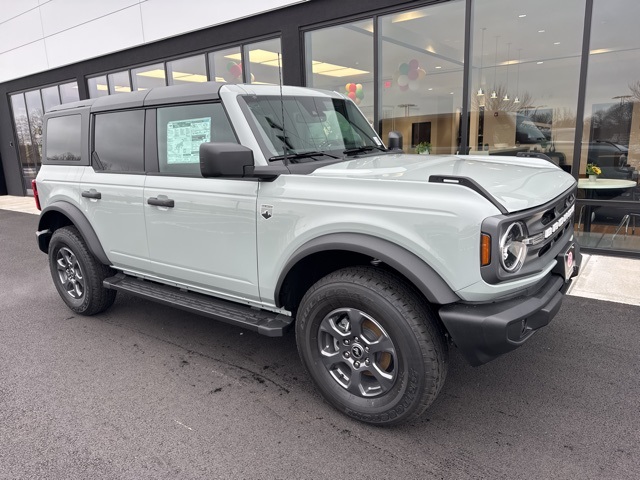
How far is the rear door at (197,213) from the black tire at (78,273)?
0.92 metres

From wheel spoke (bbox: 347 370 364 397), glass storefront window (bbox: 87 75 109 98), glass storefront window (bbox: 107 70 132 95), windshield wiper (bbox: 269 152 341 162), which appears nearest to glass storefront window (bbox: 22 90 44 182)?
glass storefront window (bbox: 87 75 109 98)

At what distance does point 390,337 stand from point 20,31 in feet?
54.0

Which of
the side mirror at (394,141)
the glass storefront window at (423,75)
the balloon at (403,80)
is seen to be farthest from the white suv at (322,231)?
the balloon at (403,80)

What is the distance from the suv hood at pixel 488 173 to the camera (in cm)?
246

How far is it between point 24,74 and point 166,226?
Result: 1453 cm

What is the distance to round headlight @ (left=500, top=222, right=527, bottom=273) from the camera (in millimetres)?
2264

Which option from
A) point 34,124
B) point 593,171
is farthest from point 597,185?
point 34,124

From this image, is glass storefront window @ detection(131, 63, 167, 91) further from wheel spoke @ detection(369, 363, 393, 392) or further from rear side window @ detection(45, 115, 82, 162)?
wheel spoke @ detection(369, 363, 393, 392)

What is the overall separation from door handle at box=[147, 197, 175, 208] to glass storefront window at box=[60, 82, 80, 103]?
11.6 meters

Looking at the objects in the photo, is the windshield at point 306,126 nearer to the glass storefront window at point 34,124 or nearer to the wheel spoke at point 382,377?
the wheel spoke at point 382,377

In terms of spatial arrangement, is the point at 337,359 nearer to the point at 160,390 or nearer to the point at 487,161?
the point at 160,390

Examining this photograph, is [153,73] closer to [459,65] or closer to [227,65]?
[227,65]

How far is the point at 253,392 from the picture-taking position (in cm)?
306

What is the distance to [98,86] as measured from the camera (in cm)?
1252
